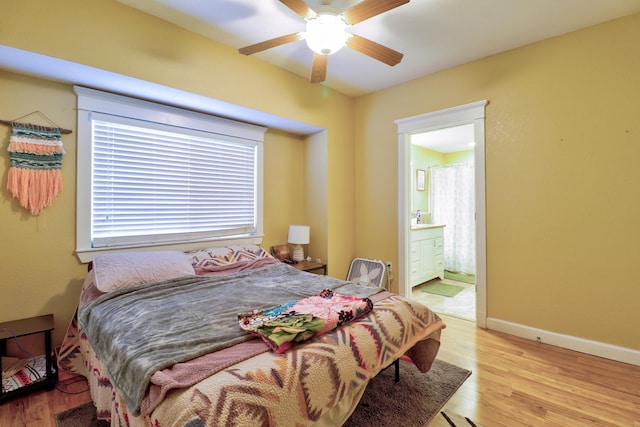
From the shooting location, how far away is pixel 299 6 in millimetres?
1756

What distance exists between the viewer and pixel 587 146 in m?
2.46

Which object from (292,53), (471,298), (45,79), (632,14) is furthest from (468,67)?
(45,79)

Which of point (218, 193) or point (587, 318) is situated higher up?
point (218, 193)

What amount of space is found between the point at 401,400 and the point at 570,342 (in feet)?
5.80

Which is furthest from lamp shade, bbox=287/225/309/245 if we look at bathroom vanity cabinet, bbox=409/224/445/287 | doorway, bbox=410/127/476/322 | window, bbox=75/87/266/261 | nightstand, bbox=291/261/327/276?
doorway, bbox=410/127/476/322

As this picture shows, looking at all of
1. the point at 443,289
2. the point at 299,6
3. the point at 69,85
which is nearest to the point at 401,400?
the point at 299,6

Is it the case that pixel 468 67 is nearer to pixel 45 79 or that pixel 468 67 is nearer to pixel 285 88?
pixel 285 88

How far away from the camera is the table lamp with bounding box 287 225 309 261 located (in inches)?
140

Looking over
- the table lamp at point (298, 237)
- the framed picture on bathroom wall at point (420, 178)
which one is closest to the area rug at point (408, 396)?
the table lamp at point (298, 237)

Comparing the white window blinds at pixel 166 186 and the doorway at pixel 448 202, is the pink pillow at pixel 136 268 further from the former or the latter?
the doorway at pixel 448 202

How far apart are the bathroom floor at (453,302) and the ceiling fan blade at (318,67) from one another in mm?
2899

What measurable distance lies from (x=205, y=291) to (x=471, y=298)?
135 inches

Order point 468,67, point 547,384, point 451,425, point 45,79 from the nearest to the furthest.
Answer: point 451,425
point 547,384
point 45,79
point 468,67

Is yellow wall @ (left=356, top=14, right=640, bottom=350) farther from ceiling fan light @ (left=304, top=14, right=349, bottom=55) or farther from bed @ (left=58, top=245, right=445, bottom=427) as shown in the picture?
ceiling fan light @ (left=304, top=14, right=349, bottom=55)
